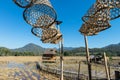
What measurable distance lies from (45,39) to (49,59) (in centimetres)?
3470

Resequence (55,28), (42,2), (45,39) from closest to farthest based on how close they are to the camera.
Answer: (42,2)
(55,28)
(45,39)

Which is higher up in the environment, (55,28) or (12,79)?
(55,28)

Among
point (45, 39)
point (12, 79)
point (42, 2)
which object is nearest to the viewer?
point (42, 2)

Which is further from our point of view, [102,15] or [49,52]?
[49,52]

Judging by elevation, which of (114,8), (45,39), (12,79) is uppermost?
(114,8)

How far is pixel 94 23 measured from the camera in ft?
21.3

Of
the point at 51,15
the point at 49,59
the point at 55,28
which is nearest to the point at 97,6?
the point at 51,15

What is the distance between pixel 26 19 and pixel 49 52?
37.1m

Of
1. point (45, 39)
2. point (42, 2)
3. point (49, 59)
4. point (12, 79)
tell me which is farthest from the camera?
point (49, 59)

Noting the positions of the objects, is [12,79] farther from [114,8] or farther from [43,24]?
[114,8]

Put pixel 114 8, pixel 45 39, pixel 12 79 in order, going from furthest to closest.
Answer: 1. pixel 12 79
2. pixel 45 39
3. pixel 114 8

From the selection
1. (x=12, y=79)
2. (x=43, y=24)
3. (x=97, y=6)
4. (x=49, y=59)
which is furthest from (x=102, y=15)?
(x=49, y=59)

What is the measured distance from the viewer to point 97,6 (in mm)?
5719

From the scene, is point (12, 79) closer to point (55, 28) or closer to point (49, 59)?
point (55, 28)
